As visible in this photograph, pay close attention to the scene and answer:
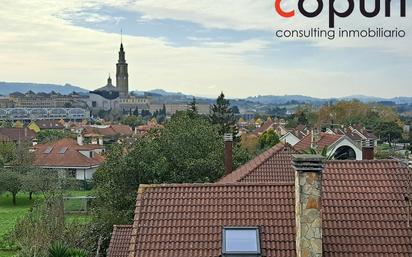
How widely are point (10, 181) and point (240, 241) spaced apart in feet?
139

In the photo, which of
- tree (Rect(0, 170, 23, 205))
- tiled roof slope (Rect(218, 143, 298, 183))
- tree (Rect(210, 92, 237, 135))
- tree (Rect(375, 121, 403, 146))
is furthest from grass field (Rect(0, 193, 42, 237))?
tree (Rect(375, 121, 403, 146))

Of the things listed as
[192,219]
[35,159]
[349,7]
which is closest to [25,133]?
[35,159]

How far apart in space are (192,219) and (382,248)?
3756mm

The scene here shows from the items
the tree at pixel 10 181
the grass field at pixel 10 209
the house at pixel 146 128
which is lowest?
the grass field at pixel 10 209

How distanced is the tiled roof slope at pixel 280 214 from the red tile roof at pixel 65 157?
49.2 meters

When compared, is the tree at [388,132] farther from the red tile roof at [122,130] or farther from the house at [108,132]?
the red tile roof at [122,130]

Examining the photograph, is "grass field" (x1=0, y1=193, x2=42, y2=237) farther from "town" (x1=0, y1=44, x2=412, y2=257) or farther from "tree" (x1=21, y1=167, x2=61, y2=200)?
"town" (x1=0, y1=44, x2=412, y2=257)

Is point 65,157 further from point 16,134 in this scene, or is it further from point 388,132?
point 388,132

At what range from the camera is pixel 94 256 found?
79.5 ft

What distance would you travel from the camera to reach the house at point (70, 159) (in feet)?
199

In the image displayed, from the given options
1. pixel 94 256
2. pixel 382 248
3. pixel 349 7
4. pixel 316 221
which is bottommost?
pixel 94 256

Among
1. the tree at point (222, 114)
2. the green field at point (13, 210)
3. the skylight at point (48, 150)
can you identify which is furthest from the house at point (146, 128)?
the skylight at point (48, 150)

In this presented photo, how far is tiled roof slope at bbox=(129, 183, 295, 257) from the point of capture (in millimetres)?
10906

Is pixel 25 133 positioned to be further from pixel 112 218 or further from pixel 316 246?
pixel 316 246
